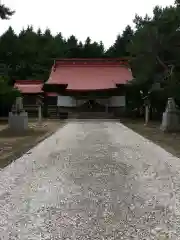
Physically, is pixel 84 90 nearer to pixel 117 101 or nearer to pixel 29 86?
pixel 117 101

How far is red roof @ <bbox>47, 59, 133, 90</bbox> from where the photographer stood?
114 ft

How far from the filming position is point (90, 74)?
37531 millimetres

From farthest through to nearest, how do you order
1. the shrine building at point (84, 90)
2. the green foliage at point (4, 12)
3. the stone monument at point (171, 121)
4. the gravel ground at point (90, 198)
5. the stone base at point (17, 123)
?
the shrine building at point (84, 90) < the stone base at point (17, 123) < the stone monument at point (171, 121) < the green foliage at point (4, 12) < the gravel ground at point (90, 198)

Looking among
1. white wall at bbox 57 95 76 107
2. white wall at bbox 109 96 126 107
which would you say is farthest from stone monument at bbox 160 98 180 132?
white wall at bbox 57 95 76 107

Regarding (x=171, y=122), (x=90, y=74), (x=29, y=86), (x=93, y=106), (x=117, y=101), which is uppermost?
(x=90, y=74)

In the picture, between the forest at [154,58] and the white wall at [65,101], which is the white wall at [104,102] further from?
the forest at [154,58]

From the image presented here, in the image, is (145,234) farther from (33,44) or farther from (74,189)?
(33,44)

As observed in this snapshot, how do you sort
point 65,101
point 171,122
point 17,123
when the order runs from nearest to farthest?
point 171,122, point 17,123, point 65,101

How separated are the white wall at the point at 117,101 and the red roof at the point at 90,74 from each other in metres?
1.35

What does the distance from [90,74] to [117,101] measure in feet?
14.7

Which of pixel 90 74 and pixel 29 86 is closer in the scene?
pixel 90 74

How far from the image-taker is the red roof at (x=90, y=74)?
3488 cm

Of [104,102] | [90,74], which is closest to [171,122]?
[104,102]

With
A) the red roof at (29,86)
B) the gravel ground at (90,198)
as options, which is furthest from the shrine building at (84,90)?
the gravel ground at (90,198)
